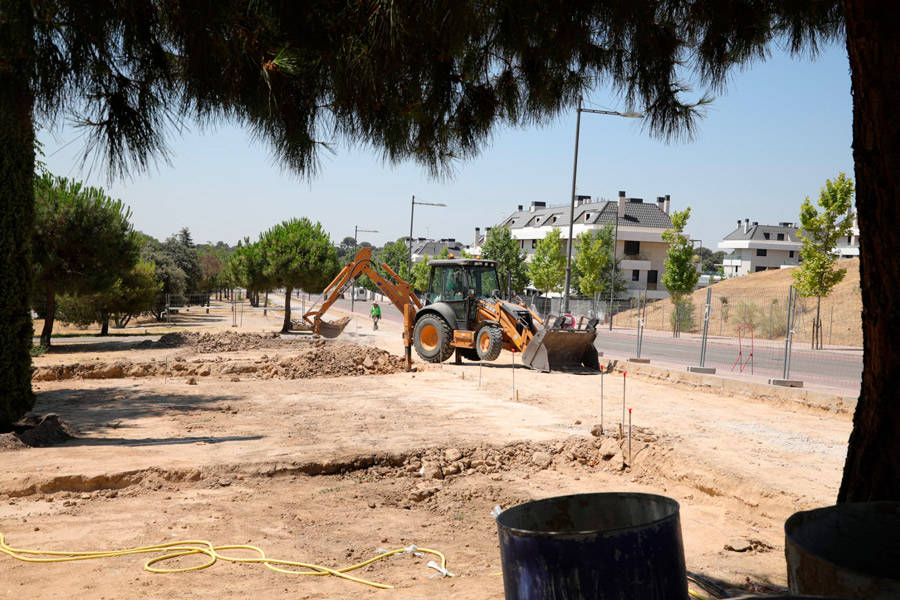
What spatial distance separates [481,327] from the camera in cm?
1888

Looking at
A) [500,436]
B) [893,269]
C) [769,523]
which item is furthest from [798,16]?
[500,436]

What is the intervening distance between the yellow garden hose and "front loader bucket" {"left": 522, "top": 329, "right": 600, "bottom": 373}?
11729 mm

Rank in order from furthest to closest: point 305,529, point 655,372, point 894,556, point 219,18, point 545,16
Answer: point 655,372
point 305,529
point 545,16
point 219,18
point 894,556

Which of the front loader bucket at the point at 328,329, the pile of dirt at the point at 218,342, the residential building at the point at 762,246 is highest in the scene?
the residential building at the point at 762,246

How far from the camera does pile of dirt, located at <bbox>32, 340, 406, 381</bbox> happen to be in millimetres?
17781

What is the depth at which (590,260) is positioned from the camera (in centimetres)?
4638

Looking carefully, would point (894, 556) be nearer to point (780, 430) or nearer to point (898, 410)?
point (898, 410)

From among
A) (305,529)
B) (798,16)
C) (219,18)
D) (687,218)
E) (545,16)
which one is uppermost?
(687,218)

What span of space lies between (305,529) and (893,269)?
17.3 feet

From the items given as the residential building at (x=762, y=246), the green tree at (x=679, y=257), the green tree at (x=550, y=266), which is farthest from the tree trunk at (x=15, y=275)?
the residential building at (x=762, y=246)

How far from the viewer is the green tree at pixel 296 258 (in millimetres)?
35656

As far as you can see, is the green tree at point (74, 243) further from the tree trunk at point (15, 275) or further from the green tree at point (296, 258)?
the tree trunk at point (15, 275)

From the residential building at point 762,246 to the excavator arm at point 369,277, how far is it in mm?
67143

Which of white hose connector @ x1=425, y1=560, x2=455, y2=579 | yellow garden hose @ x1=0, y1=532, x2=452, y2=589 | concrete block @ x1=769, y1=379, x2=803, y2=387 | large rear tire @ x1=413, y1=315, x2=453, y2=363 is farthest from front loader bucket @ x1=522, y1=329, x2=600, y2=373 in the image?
white hose connector @ x1=425, y1=560, x2=455, y2=579
